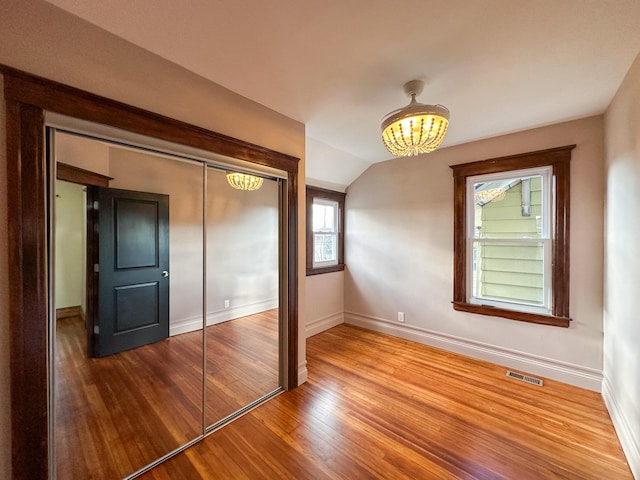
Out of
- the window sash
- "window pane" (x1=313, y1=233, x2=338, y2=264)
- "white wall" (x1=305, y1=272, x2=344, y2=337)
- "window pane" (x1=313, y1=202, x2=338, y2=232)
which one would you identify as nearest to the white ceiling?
the window sash

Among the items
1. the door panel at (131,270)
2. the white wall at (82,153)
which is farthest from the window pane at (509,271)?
the white wall at (82,153)

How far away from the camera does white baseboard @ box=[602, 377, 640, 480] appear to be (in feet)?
4.93

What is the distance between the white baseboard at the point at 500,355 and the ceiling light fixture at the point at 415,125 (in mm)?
2475

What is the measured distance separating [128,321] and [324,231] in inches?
106

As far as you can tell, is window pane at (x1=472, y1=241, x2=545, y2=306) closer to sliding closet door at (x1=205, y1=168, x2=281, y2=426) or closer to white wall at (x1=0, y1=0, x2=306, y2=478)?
sliding closet door at (x1=205, y1=168, x2=281, y2=426)

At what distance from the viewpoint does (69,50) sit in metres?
1.24

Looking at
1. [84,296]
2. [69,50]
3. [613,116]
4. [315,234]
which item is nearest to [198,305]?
[84,296]

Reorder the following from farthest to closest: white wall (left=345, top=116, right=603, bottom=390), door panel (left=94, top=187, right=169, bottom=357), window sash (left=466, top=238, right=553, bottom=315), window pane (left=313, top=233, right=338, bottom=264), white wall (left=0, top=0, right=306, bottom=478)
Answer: window pane (left=313, top=233, right=338, bottom=264)
window sash (left=466, top=238, right=553, bottom=315)
white wall (left=345, top=116, right=603, bottom=390)
door panel (left=94, top=187, right=169, bottom=357)
white wall (left=0, top=0, right=306, bottom=478)

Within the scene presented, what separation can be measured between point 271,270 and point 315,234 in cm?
150

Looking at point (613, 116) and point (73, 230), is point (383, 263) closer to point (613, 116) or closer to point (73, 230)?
point (613, 116)

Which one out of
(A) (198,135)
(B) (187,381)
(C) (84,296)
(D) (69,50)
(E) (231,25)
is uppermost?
(E) (231,25)

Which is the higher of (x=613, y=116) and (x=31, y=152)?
(x=613, y=116)

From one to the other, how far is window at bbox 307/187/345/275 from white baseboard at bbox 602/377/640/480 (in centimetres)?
302

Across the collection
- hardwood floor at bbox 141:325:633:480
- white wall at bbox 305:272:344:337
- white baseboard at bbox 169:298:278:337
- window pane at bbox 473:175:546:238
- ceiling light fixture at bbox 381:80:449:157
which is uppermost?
ceiling light fixture at bbox 381:80:449:157
